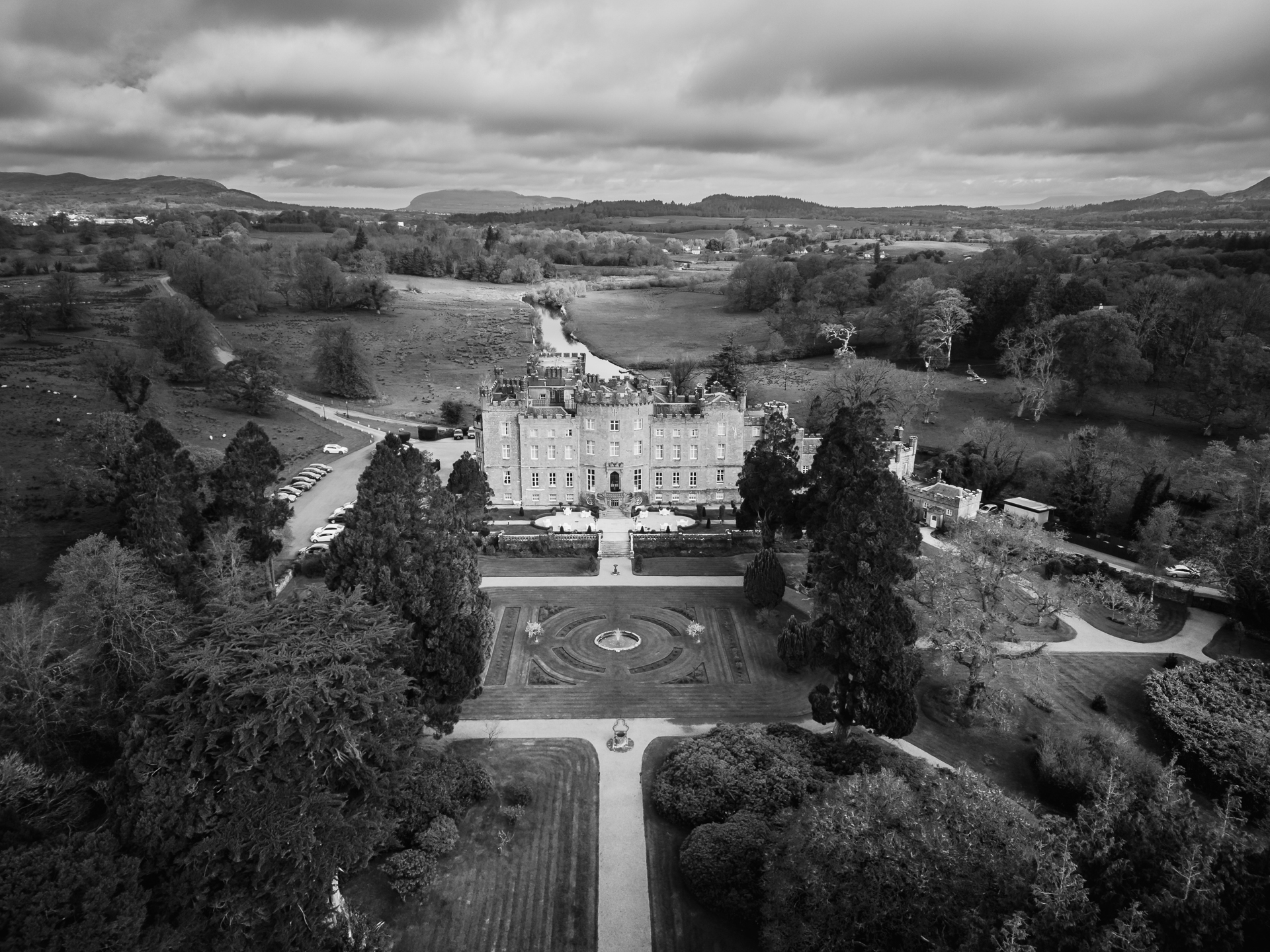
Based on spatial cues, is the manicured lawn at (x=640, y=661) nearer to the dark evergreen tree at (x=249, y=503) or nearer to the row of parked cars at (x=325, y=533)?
the row of parked cars at (x=325, y=533)

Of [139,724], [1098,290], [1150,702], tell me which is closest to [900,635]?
[1150,702]

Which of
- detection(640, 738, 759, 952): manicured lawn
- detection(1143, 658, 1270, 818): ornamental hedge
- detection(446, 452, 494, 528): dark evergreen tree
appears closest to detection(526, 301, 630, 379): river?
detection(446, 452, 494, 528): dark evergreen tree

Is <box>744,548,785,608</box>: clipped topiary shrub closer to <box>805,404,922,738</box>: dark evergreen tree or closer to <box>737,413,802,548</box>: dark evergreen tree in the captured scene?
<box>737,413,802,548</box>: dark evergreen tree

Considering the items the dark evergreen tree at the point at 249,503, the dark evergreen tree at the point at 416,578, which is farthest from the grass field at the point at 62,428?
the dark evergreen tree at the point at 416,578

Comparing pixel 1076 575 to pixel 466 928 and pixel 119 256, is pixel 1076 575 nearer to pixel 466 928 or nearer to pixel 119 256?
pixel 466 928

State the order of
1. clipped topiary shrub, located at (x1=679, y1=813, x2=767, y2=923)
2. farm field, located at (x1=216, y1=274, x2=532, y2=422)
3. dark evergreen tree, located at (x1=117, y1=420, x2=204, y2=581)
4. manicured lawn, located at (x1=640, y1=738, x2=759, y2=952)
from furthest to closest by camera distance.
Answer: farm field, located at (x1=216, y1=274, x2=532, y2=422), dark evergreen tree, located at (x1=117, y1=420, x2=204, y2=581), clipped topiary shrub, located at (x1=679, y1=813, x2=767, y2=923), manicured lawn, located at (x1=640, y1=738, x2=759, y2=952)

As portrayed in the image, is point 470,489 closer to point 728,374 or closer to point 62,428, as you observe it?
point 62,428
